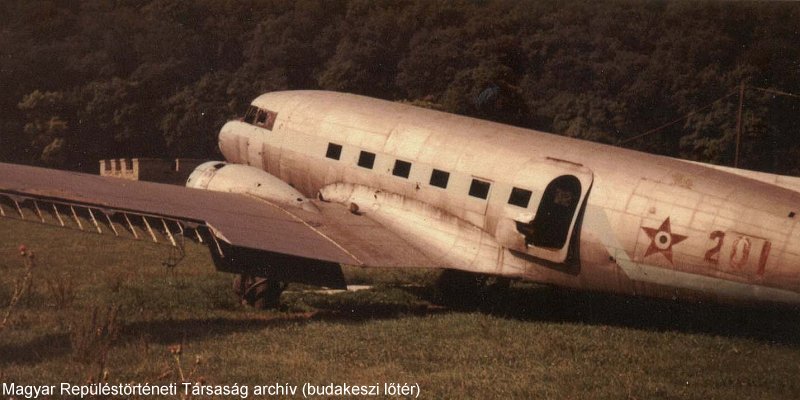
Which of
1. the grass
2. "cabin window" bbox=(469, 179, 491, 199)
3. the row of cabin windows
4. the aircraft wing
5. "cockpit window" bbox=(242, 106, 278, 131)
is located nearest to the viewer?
the grass

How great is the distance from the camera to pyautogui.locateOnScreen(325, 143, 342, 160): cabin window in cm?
1759

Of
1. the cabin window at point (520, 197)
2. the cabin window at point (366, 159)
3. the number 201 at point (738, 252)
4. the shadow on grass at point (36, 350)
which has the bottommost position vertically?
the shadow on grass at point (36, 350)

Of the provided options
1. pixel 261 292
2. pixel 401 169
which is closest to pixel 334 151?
pixel 401 169

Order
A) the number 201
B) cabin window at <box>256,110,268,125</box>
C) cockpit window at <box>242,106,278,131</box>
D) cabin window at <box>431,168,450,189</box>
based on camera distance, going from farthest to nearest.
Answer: cabin window at <box>256,110,268,125</box>, cockpit window at <box>242,106,278,131</box>, cabin window at <box>431,168,450,189</box>, the number 201

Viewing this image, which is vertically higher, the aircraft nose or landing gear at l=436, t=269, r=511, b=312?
the aircraft nose

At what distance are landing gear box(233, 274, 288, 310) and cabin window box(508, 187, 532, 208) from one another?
4.65 meters

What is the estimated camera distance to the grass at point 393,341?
9641mm

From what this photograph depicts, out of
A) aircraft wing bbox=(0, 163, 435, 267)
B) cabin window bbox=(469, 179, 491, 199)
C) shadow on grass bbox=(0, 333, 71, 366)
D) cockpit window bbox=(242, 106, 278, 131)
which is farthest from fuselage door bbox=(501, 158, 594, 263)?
shadow on grass bbox=(0, 333, 71, 366)

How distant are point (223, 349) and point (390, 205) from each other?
6.13 meters

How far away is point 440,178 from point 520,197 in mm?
1912

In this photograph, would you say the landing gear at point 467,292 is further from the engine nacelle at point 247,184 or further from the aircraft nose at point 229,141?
the aircraft nose at point 229,141

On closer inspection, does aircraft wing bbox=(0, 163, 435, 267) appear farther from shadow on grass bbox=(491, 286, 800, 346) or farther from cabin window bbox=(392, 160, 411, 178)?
shadow on grass bbox=(491, 286, 800, 346)

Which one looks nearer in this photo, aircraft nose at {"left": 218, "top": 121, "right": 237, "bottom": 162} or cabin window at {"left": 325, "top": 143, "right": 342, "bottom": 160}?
cabin window at {"left": 325, "top": 143, "right": 342, "bottom": 160}

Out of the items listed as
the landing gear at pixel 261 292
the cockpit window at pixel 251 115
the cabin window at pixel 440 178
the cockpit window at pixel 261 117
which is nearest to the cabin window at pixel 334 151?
the cockpit window at pixel 261 117
